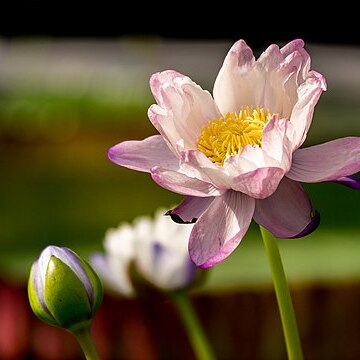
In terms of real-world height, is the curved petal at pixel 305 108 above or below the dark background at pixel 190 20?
above

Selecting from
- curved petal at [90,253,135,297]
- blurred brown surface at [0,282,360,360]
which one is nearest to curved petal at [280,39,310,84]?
curved petal at [90,253,135,297]

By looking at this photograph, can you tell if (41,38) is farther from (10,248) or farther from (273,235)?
(273,235)

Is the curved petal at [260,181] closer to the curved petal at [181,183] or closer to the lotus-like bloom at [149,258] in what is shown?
the curved petal at [181,183]

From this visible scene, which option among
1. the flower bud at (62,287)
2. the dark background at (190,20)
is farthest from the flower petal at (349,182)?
the dark background at (190,20)

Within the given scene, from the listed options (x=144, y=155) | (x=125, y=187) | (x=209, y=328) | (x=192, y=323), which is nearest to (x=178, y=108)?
(x=144, y=155)

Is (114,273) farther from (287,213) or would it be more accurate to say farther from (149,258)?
(287,213)

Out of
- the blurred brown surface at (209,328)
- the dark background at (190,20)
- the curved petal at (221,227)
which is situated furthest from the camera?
the dark background at (190,20)

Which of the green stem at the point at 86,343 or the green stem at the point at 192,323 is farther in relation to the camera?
the green stem at the point at 192,323

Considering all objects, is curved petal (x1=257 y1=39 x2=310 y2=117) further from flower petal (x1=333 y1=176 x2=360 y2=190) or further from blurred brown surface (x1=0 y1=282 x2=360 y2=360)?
blurred brown surface (x1=0 y1=282 x2=360 y2=360)

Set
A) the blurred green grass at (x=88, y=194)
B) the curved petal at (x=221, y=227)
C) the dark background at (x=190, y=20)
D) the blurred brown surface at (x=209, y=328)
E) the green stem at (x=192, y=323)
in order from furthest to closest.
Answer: the dark background at (x=190, y=20), the blurred green grass at (x=88, y=194), the blurred brown surface at (x=209, y=328), the green stem at (x=192, y=323), the curved petal at (x=221, y=227)

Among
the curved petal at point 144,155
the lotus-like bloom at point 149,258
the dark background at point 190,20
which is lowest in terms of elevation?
the dark background at point 190,20

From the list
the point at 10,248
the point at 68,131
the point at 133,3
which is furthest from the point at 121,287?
the point at 133,3
